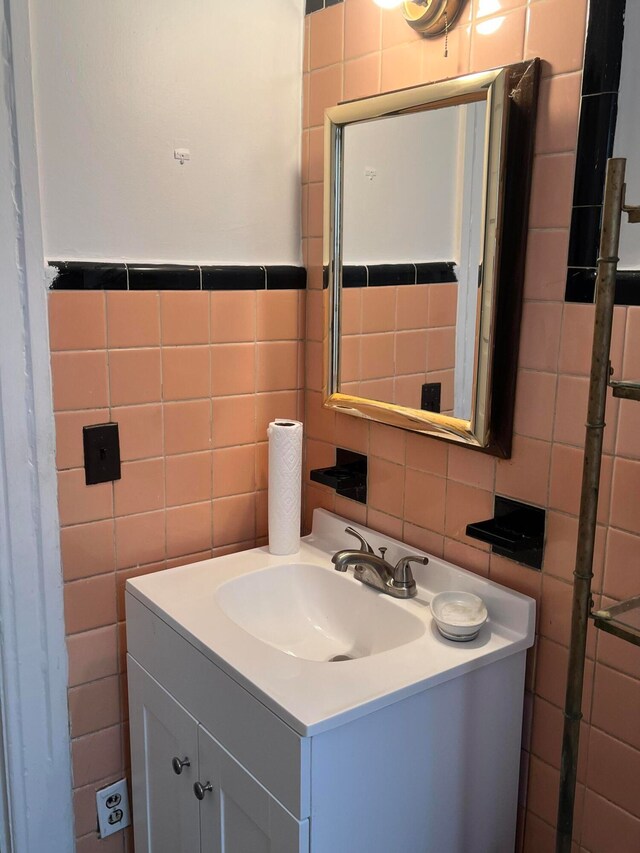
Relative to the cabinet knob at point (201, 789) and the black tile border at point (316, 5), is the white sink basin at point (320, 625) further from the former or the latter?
the black tile border at point (316, 5)

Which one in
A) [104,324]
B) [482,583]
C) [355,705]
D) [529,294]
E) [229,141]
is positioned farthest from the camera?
[229,141]

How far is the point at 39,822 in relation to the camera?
1507mm

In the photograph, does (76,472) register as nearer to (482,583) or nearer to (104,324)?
(104,324)

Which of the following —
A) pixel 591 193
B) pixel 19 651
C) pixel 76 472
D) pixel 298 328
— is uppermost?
pixel 591 193

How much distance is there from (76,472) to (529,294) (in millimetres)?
870

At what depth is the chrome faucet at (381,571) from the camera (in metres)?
1.41

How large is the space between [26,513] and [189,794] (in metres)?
0.58

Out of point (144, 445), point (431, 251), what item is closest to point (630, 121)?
point (431, 251)

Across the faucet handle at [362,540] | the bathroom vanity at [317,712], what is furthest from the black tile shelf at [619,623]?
the faucet handle at [362,540]

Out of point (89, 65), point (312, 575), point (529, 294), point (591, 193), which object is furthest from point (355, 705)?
point (89, 65)

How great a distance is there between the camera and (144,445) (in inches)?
60.8

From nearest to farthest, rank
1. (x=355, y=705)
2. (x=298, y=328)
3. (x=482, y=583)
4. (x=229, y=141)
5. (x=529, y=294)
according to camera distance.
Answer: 1. (x=355, y=705)
2. (x=529, y=294)
3. (x=482, y=583)
4. (x=229, y=141)
5. (x=298, y=328)

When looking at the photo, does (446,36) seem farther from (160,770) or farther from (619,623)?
(160,770)

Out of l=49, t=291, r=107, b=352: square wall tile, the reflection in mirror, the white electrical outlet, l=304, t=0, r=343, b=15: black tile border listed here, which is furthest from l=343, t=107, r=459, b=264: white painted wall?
the white electrical outlet
